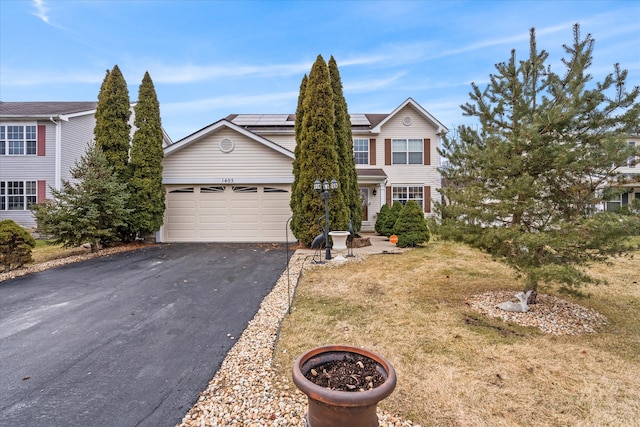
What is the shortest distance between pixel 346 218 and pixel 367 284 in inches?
173

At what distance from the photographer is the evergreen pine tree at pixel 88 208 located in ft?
27.9

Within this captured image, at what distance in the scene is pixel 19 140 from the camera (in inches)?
539

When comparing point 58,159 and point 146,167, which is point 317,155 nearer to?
point 146,167

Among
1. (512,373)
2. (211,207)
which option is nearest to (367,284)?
(512,373)

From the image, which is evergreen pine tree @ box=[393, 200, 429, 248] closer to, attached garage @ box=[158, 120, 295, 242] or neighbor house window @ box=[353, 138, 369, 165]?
attached garage @ box=[158, 120, 295, 242]

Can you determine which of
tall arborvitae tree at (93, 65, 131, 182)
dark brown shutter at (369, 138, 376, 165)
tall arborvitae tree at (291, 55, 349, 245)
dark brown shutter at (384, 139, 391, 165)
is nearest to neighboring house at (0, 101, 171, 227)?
tall arborvitae tree at (93, 65, 131, 182)

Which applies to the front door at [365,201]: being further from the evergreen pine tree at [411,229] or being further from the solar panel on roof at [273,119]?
the solar panel on roof at [273,119]

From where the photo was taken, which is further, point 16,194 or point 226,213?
point 16,194

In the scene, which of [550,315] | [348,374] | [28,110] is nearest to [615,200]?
[550,315]

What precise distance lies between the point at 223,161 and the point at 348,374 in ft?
35.6

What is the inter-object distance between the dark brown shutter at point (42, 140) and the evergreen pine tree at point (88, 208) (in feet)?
21.9

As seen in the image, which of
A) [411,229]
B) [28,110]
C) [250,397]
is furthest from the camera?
[28,110]

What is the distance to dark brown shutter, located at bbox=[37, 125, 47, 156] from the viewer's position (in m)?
13.7

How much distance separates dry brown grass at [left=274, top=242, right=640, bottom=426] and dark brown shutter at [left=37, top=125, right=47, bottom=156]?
51.3ft
